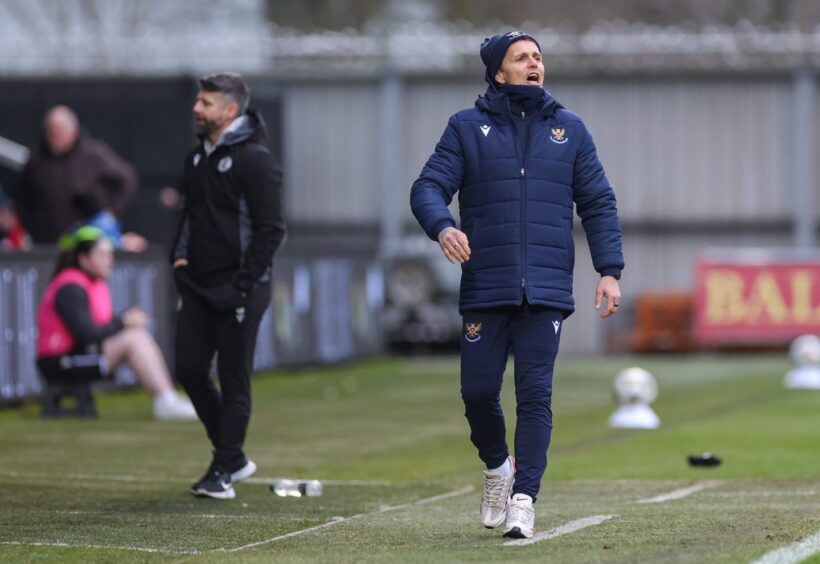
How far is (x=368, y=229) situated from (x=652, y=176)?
190 inches

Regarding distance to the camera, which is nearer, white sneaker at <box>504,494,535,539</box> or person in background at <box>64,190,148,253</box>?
white sneaker at <box>504,494,535,539</box>

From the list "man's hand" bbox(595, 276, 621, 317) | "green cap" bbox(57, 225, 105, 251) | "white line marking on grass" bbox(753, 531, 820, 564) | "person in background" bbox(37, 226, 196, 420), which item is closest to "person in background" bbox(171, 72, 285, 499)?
"man's hand" bbox(595, 276, 621, 317)

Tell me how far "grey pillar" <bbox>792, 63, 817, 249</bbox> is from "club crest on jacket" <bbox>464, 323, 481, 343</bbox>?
24.8m

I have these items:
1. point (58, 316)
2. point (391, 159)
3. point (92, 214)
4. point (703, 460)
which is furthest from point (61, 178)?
point (391, 159)

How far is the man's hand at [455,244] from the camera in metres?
7.46

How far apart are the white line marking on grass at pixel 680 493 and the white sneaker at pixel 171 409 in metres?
5.58

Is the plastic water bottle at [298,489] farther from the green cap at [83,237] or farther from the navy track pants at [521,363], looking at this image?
the green cap at [83,237]

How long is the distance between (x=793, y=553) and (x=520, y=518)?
1096 mm

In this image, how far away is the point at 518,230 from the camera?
25.3 feet

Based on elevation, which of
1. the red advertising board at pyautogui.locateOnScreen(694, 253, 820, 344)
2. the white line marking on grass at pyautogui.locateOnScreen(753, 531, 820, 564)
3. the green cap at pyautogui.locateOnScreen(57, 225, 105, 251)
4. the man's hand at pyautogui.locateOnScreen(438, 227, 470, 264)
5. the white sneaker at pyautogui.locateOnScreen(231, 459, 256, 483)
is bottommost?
the red advertising board at pyautogui.locateOnScreen(694, 253, 820, 344)

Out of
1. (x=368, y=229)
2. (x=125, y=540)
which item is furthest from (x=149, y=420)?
(x=368, y=229)

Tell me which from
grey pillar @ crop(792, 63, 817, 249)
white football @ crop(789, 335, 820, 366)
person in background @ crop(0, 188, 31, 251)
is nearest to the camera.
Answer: person in background @ crop(0, 188, 31, 251)

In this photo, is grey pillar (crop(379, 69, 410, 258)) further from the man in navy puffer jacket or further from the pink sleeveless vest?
the man in navy puffer jacket

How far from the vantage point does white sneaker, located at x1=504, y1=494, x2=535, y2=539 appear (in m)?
7.61
